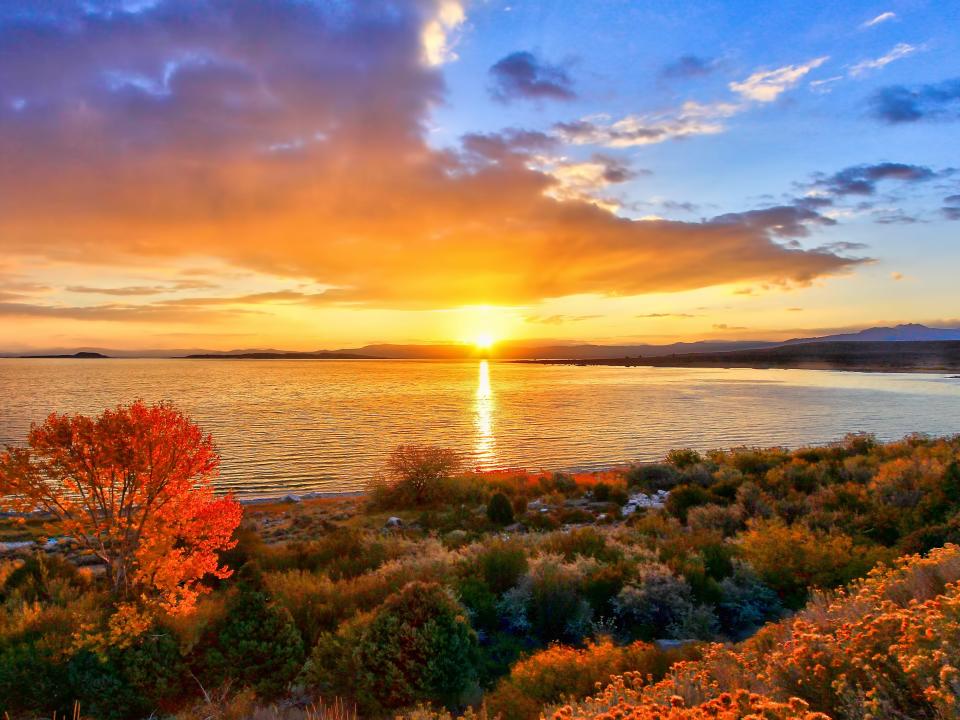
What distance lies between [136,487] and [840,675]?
31.8ft

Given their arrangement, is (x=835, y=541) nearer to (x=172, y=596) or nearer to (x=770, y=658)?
(x=770, y=658)

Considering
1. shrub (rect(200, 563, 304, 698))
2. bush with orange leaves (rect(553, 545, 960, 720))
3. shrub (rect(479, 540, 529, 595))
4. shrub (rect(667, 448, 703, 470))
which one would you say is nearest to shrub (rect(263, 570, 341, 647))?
shrub (rect(200, 563, 304, 698))

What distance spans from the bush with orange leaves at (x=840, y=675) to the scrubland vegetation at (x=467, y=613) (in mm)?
27

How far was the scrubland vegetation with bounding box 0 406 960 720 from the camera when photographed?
452cm

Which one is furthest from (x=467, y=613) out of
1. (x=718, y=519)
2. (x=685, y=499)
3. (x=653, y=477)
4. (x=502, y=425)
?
(x=502, y=425)

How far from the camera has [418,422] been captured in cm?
5166

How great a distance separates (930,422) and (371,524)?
4887 cm

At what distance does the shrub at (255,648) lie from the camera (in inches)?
281

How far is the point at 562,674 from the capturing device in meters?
6.12

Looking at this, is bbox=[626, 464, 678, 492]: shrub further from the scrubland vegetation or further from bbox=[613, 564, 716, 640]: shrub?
bbox=[613, 564, 716, 640]: shrub

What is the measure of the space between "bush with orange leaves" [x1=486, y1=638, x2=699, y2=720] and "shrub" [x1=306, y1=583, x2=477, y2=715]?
Answer: 72 cm

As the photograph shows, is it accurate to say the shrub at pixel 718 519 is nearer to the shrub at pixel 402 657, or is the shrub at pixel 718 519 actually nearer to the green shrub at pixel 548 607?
the green shrub at pixel 548 607

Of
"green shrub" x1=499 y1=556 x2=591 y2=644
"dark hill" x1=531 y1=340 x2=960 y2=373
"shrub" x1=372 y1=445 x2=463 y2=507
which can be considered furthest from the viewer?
"dark hill" x1=531 y1=340 x2=960 y2=373

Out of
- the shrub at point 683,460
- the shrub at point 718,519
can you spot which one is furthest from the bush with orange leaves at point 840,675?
the shrub at point 683,460
